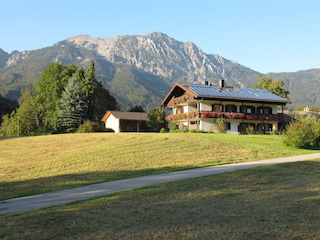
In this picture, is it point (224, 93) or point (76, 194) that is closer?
point (76, 194)

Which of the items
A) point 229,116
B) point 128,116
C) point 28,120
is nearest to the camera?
point 229,116

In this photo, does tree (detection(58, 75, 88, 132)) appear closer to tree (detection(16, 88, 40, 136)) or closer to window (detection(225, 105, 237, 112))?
tree (detection(16, 88, 40, 136))

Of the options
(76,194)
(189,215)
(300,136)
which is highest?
(300,136)

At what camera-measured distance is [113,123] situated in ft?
197

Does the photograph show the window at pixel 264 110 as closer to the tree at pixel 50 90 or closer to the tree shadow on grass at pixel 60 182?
the tree at pixel 50 90

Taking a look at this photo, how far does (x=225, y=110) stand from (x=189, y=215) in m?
42.1

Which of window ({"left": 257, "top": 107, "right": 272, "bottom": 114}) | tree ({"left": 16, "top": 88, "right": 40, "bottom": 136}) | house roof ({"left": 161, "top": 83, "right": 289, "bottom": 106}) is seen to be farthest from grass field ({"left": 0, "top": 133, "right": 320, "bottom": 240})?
tree ({"left": 16, "top": 88, "right": 40, "bottom": 136})

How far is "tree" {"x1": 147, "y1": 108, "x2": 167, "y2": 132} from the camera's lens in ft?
165

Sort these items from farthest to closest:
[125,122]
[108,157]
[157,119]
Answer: [125,122], [157,119], [108,157]

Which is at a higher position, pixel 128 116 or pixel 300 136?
pixel 128 116

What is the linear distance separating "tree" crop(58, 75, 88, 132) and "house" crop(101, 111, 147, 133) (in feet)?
15.4

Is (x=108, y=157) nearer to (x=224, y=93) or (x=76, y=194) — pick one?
(x=76, y=194)

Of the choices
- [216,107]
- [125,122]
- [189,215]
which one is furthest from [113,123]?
[189,215]

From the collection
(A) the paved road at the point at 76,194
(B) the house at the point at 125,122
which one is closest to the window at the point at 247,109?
(B) the house at the point at 125,122
